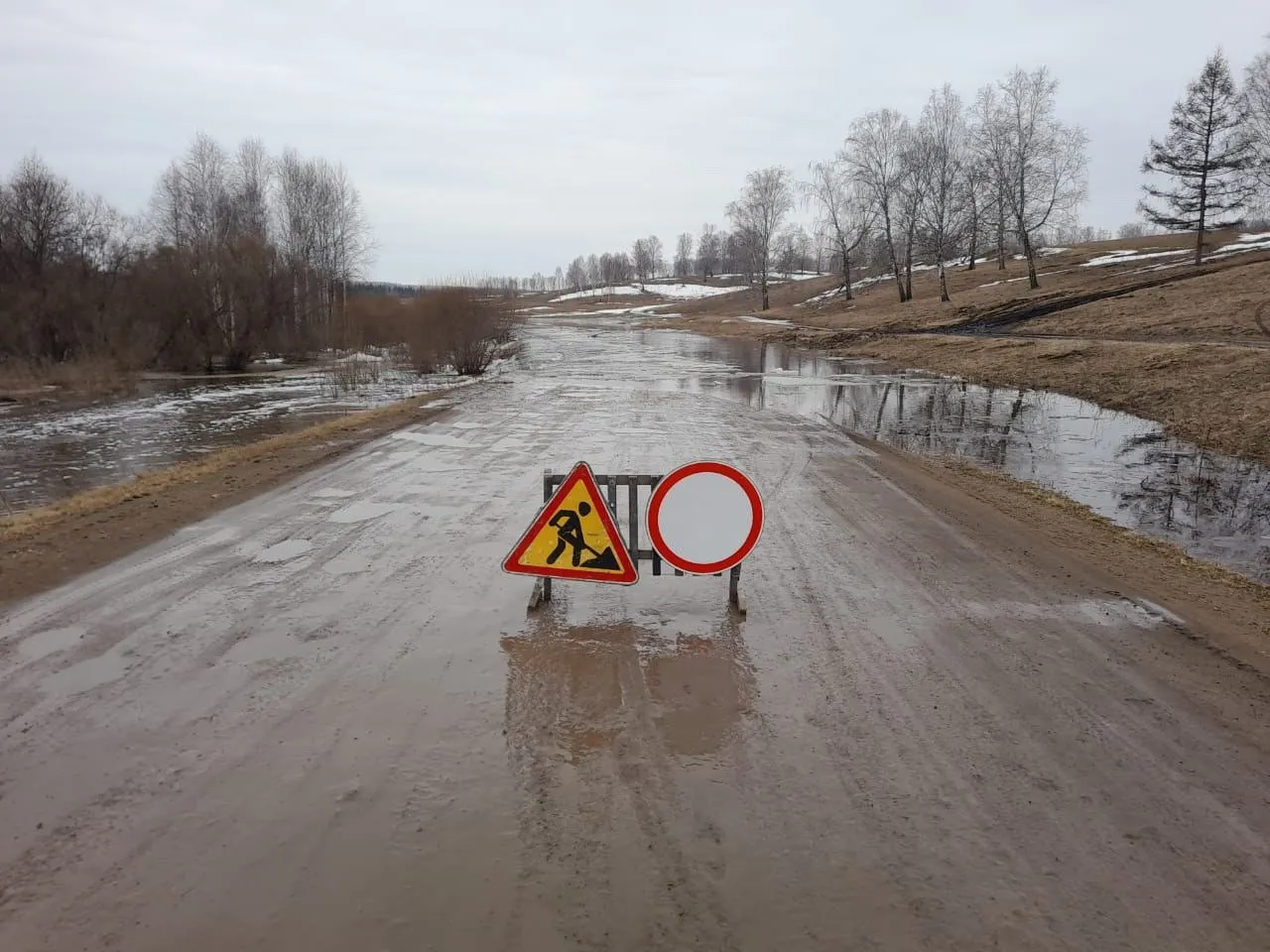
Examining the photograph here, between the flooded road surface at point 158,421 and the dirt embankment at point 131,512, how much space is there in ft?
6.67

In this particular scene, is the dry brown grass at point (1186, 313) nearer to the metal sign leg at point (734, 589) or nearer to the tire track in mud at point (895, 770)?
the metal sign leg at point (734, 589)

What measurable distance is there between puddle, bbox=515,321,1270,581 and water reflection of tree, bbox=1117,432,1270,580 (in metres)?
0.02

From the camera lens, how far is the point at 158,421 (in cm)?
1995

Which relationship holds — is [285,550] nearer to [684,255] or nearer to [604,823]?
[604,823]

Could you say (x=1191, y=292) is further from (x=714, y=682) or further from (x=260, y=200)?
(x=260, y=200)

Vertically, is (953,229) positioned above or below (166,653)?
above

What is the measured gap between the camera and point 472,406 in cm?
1889

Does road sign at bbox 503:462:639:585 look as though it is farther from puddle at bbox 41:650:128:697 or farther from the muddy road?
puddle at bbox 41:650:128:697

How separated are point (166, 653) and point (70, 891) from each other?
232 centimetres

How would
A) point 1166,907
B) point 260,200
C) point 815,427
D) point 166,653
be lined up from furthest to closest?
point 260,200
point 815,427
point 166,653
point 1166,907

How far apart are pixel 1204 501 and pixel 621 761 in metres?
9.71

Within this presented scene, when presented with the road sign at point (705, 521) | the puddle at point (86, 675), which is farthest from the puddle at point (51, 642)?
the road sign at point (705, 521)

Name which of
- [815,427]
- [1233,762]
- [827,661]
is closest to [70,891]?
[827,661]

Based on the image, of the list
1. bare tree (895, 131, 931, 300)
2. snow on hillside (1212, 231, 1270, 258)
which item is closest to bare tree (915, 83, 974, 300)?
bare tree (895, 131, 931, 300)
